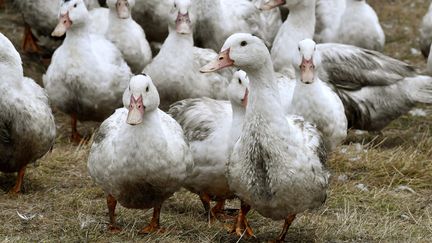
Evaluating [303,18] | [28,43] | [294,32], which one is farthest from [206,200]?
[28,43]

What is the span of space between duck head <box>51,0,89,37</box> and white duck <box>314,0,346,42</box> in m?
2.93

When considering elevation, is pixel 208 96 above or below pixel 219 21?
below

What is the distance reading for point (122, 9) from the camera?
9.78 meters

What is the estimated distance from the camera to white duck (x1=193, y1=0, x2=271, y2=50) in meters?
10.3

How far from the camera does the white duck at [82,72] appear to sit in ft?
30.2

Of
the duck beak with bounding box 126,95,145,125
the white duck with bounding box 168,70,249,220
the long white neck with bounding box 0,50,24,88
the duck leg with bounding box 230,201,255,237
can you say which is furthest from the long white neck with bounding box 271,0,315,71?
the duck beak with bounding box 126,95,145,125

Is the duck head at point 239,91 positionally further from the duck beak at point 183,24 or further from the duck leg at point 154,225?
the duck beak at point 183,24

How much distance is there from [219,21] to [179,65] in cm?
145

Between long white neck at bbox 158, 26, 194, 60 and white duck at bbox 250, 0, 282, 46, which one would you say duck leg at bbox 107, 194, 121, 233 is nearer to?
long white neck at bbox 158, 26, 194, 60

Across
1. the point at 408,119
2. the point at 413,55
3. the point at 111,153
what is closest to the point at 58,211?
the point at 111,153

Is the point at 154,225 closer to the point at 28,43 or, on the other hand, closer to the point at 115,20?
the point at 115,20

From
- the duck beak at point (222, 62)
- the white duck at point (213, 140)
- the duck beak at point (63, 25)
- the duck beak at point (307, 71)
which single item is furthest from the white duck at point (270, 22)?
the duck beak at point (222, 62)

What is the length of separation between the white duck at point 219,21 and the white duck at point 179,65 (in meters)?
1.21

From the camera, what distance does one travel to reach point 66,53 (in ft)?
30.4
